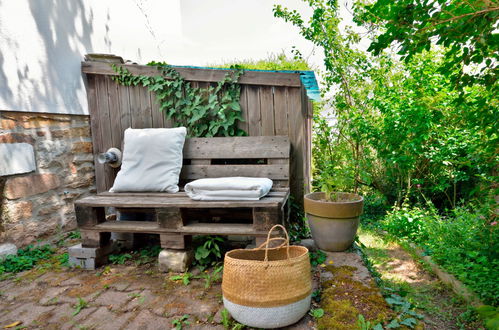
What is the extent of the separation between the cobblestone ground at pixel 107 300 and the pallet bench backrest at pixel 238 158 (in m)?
0.98

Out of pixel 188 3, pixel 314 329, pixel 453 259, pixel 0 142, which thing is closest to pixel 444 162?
pixel 453 259

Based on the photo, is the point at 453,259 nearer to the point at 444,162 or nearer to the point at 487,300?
the point at 487,300

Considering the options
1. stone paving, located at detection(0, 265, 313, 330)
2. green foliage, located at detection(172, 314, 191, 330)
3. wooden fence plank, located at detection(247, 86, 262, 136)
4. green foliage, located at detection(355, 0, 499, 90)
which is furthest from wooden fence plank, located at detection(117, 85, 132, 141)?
green foliage, located at detection(355, 0, 499, 90)

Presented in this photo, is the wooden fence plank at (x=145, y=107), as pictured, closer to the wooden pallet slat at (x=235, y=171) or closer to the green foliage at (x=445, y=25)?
the wooden pallet slat at (x=235, y=171)

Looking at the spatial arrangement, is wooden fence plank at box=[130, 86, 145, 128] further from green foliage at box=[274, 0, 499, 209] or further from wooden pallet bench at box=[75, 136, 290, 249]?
green foliage at box=[274, 0, 499, 209]

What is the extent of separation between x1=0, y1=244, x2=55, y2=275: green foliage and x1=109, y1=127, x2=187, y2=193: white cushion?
33.2 inches

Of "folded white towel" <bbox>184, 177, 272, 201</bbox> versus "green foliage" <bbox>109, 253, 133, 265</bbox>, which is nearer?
"folded white towel" <bbox>184, 177, 272, 201</bbox>

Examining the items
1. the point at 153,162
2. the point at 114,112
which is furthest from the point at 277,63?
the point at 153,162

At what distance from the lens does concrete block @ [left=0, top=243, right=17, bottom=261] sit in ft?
8.89

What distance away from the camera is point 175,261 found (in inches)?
96.2

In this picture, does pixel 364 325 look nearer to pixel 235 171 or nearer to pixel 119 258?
pixel 235 171

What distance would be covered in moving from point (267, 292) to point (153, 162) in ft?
5.64

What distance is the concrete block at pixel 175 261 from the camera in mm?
2434

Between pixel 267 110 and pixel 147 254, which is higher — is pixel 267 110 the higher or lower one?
the higher one
